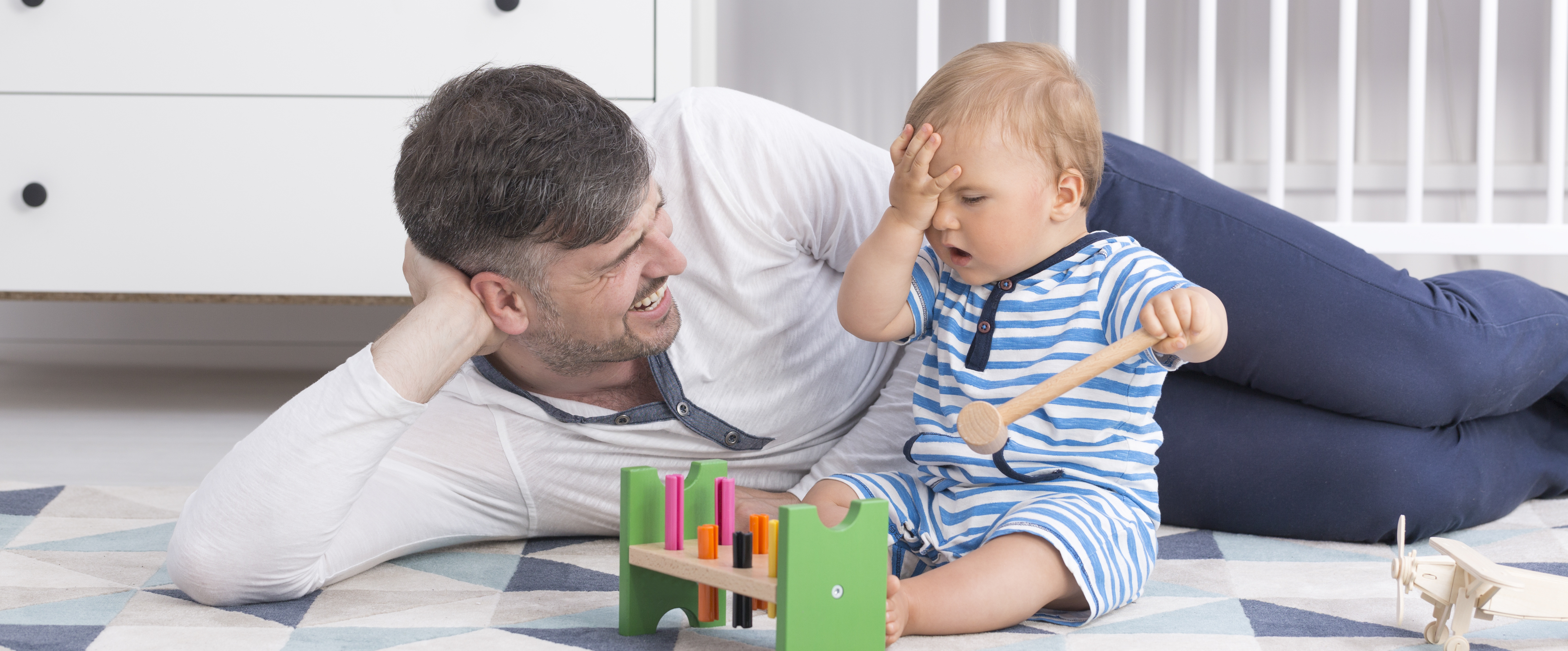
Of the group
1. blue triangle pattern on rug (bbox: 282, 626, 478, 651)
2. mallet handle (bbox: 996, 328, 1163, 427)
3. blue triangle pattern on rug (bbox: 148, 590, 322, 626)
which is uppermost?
mallet handle (bbox: 996, 328, 1163, 427)

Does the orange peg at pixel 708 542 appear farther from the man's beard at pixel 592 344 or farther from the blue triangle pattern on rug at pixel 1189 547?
the blue triangle pattern on rug at pixel 1189 547

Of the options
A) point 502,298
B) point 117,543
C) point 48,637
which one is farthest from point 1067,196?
point 117,543

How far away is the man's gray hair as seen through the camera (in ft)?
2.54

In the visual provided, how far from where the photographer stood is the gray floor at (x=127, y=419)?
1246 millimetres

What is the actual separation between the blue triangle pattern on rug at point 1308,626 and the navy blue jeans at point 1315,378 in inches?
9.0

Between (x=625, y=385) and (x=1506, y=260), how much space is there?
1703mm

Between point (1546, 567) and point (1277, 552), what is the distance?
0.18 metres

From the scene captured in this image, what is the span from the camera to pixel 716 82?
6.02 ft

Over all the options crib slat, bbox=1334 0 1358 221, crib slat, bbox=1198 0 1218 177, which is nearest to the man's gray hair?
crib slat, bbox=1198 0 1218 177

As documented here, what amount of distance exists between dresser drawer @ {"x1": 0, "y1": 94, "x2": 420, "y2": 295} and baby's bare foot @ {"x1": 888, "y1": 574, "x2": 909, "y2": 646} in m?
0.98

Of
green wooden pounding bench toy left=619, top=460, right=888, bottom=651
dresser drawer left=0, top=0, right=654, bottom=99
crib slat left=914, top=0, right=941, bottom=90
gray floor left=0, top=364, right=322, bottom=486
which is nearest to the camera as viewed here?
green wooden pounding bench toy left=619, top=460, right=888, bottom=651

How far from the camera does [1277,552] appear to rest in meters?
0.93

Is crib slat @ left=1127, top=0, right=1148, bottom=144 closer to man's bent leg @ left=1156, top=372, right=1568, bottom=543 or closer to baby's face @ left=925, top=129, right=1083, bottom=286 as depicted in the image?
man's bent leg @ left=1156, top=372, right=1568, bottom=543

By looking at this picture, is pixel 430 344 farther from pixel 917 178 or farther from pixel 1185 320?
pixel 1185 320
